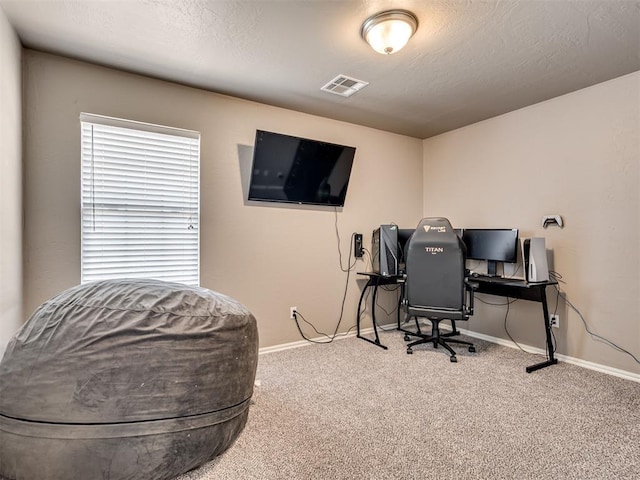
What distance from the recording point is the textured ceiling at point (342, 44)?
1.92 metres

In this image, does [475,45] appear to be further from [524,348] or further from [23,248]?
[23,248]

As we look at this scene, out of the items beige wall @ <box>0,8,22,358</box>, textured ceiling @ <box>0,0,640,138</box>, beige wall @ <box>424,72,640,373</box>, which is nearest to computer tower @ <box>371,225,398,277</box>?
beige wall @ <box>424,72,640,373</box>

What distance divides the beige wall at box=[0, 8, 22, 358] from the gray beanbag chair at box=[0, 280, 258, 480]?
2.61ft

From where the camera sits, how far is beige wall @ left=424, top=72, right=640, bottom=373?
107 inches

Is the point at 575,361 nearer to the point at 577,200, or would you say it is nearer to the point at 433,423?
the point at 577,200

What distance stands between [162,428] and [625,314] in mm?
3431

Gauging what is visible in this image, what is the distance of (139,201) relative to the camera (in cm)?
273

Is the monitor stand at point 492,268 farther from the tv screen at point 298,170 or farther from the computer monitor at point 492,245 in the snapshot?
the tv screen at point 298,170

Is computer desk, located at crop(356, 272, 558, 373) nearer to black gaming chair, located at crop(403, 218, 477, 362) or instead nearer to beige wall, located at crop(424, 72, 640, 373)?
black gaming chair, located at crop(403, 218, 477, 362)

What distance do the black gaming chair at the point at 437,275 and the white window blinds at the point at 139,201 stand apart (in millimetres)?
1980

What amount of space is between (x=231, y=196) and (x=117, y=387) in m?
A: 2.07

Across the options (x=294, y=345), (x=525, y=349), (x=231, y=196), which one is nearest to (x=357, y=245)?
(x=294, y=345)

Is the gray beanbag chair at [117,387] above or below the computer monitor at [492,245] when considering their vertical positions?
below

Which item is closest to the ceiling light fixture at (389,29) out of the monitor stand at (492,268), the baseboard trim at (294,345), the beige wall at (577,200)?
the beige wall at (577,200)
